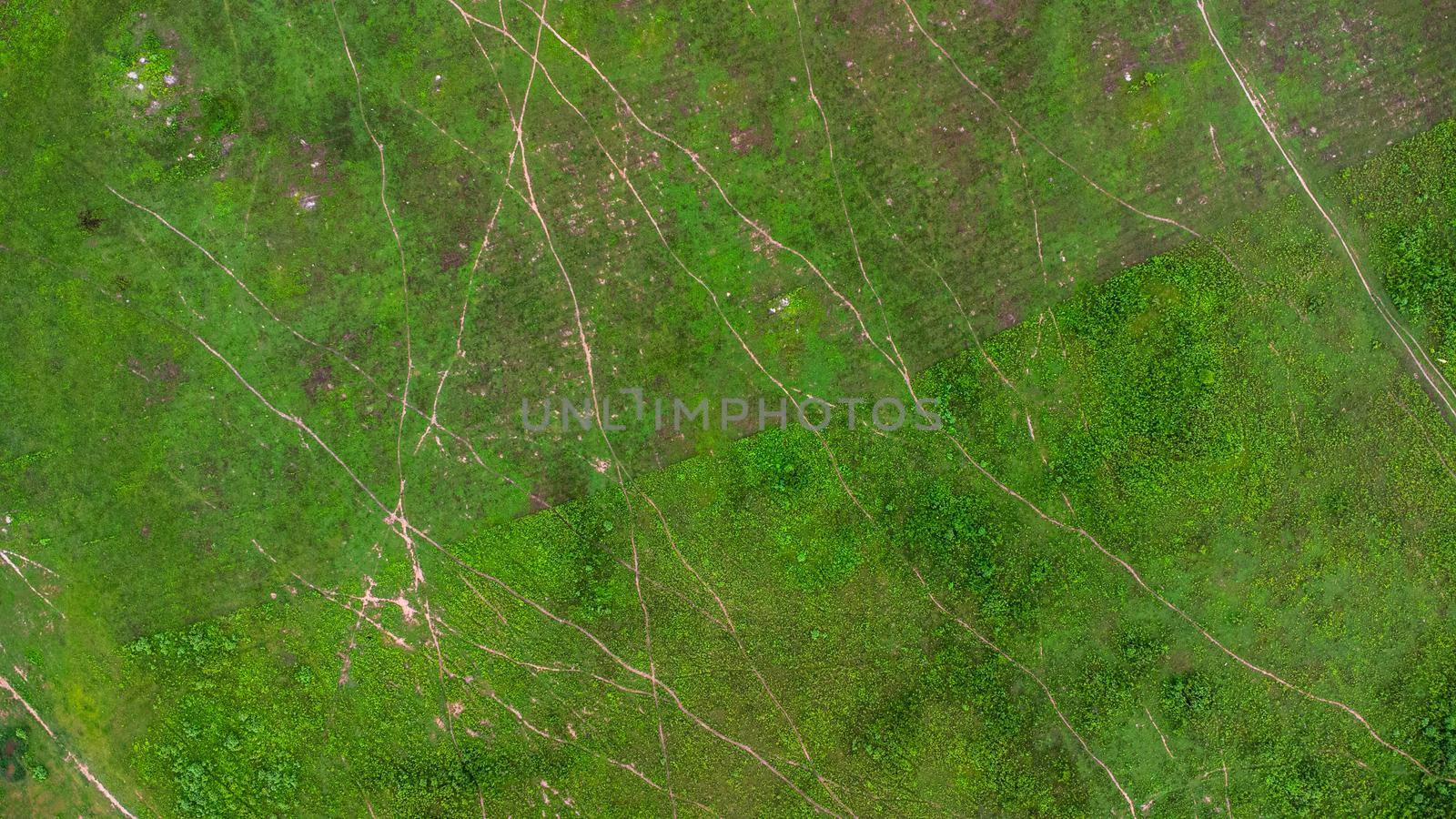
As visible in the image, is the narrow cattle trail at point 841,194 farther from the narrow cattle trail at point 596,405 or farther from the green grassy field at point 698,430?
the narrow cattle trail at point 596,405

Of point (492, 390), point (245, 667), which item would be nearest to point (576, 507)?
point (492, 390)

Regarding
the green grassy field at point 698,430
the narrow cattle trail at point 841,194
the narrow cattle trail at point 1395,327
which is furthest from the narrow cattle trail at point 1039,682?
the narrow cattle trail at point 1395,327

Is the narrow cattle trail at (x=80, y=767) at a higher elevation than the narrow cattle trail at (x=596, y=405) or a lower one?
lower

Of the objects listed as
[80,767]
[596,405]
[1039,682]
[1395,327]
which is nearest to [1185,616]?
[1039,682]

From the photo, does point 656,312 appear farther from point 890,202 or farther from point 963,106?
point 963,106

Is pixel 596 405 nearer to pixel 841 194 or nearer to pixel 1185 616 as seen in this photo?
pixel 841 194

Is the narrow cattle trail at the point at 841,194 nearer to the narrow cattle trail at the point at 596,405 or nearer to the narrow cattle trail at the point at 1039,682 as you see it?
the narrow cattle trail at the point at 1039,682

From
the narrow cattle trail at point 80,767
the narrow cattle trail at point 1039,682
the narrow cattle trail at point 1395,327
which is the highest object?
the narrow cattle trail at point 1395,327

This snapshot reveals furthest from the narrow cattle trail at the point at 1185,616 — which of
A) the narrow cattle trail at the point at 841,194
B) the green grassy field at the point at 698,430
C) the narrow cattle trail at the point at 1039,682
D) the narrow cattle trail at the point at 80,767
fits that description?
the narrow cattle trail at the point at 80,767

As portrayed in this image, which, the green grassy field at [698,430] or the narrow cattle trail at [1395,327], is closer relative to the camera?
the green grassy field at [698,430]
